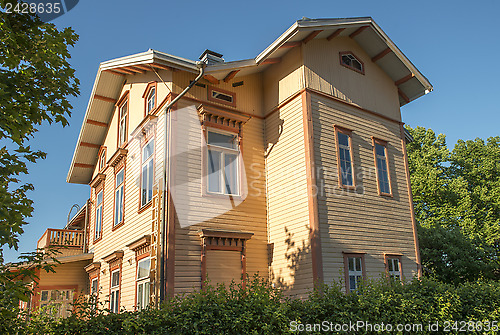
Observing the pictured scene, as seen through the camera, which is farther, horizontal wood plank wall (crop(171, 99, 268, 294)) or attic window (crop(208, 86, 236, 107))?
attic window (crop(208, 86, 236, 107))

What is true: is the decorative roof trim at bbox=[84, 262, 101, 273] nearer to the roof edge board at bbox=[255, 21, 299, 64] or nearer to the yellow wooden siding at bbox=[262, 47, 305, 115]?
the yellow wooden siding at bbox=[262, 47, 305, 115]

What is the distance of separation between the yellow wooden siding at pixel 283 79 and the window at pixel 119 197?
698 cm

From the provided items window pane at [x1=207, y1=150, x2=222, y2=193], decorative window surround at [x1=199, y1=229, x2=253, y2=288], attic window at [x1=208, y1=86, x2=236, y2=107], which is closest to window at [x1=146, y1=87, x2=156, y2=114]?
attic window at [x1=208, y1=86, x2=236, y2=107]

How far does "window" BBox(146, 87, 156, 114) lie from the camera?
54.3 ft

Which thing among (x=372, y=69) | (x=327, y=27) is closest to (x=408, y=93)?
(x=372, y=69)

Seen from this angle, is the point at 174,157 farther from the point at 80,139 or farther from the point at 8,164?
the point at 80,139

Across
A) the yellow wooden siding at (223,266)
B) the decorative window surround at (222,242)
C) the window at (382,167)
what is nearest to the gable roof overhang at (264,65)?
the window at (382,167)

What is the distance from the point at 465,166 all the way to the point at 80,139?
94.3 feet

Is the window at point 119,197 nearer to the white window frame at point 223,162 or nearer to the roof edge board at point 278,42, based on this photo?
the white window frame at point 223,162

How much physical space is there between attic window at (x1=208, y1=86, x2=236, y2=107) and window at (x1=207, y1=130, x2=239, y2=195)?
1203 millimetres

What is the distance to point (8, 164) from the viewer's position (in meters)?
6.55

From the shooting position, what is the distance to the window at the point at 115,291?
685 inches

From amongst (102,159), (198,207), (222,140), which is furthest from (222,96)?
(102,159)

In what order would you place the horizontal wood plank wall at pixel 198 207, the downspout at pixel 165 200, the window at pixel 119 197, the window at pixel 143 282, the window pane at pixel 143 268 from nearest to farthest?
the downspout at pixel 165 200, the horizontal wood plank wall at pixel 198 207, the window at pixel 143 282, the window pane at pixel 143 268, the window at pixel 119 197
